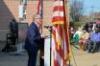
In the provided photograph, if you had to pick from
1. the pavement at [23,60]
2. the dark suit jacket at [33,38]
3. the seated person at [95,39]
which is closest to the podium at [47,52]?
the dark suit jacket at [33,38]

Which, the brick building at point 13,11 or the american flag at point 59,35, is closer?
the american flag at point 59,35

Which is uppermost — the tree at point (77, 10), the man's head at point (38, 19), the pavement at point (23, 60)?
the man's head at point (38, 19)

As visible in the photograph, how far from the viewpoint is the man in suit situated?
1059 cm

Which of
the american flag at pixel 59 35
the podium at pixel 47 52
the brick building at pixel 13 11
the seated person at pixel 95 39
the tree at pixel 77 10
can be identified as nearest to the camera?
the american flag at pixel 59 35

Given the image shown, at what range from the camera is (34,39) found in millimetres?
10625

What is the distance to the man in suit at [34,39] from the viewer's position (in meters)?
10.6

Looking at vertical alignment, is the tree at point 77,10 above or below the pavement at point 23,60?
above

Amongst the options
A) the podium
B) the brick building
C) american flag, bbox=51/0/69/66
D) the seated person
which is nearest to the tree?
the brick building

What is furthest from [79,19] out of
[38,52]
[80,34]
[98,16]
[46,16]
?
[38,52]

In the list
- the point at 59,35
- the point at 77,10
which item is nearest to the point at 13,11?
the point at 77,10

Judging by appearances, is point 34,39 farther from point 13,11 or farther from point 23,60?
point 13,11

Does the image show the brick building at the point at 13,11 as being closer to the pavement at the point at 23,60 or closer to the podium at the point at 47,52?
the pavement at the point at 23,60

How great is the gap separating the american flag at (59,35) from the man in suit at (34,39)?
209 cm

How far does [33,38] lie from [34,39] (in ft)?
0.14
